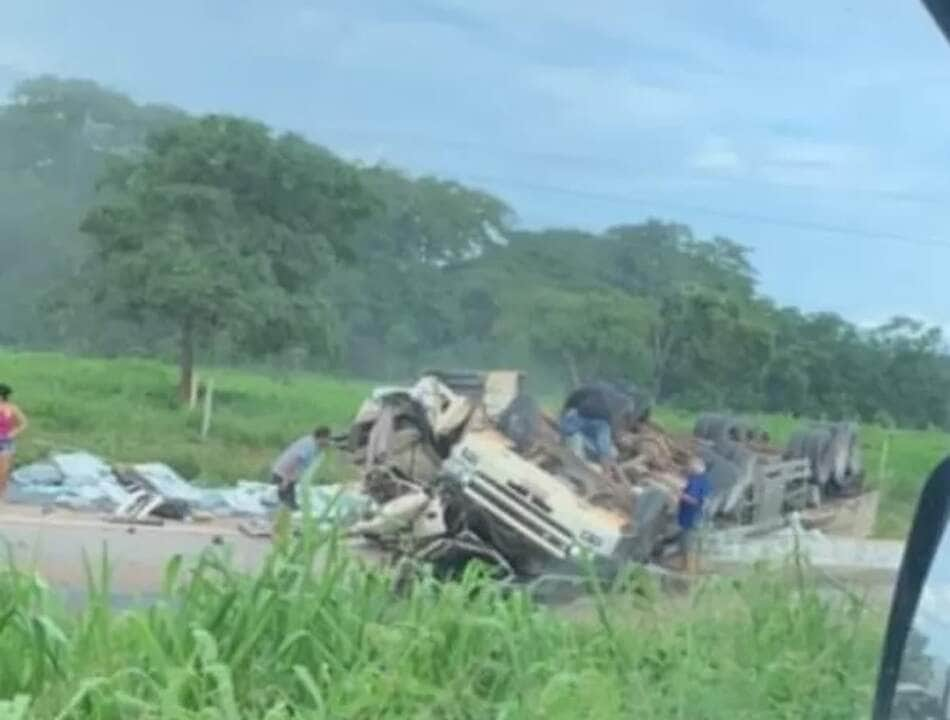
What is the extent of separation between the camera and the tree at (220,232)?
1.24 metres

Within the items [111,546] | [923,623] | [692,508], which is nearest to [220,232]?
[111,546]

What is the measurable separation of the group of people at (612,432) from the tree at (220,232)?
0.61 ft

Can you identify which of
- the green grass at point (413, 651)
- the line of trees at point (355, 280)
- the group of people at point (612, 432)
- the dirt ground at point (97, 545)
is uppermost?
the line of trees at point (355, 280)

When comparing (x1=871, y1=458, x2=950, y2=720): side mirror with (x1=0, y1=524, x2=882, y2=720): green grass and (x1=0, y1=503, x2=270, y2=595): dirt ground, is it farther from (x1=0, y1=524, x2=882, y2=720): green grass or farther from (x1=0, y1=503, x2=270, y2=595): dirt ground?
(x1=0, y1=503, x2=270, y2=595): dirt ground

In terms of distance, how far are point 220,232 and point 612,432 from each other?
30 centimetres

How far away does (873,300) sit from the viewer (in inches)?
50.5

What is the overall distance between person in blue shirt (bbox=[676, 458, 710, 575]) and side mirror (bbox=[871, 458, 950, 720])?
51 centimetres

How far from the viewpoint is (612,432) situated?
4.29 feet

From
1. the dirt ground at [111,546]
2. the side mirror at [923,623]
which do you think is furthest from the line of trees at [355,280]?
the side mirror at [923,623]

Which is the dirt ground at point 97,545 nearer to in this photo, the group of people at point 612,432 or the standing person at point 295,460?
the standing person at point 295,460

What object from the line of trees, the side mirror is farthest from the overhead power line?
the side mirror

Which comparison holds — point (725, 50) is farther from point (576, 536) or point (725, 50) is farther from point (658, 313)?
point (576, 536)

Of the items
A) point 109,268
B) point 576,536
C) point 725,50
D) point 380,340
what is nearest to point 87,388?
point 109,268

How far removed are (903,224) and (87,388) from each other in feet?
1.83
